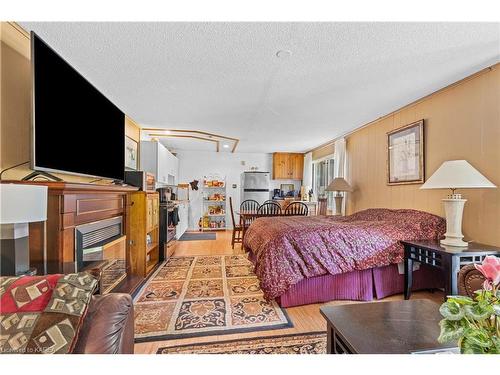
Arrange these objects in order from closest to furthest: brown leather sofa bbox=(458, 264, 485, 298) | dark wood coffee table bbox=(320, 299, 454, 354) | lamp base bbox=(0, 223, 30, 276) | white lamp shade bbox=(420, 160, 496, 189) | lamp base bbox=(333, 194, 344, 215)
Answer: dark wood coffee table bbox=(320, 299, 454, 354), brown leather sofa bbox=(458, 264, 485, 298), lamp base bbox=(0, 223, 30, 276), white lamp shade bbox=(420, 160, 496, 189), lamp base bbox=(333, 194, 344, 215)

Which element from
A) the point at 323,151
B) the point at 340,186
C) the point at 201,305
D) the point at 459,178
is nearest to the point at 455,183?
the point at 459,178

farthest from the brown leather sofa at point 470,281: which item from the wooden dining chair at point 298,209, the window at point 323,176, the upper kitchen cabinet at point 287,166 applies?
the upper kitchen cabinet at point 287,166

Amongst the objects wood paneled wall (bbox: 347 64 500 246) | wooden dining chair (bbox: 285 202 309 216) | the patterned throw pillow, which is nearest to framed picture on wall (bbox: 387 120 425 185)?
wood paneled wall (bbox: 347 64 500 246)

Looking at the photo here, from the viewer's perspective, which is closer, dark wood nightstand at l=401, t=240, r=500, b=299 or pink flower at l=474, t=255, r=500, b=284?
pink flower at l=474, t=255, r=500, b=284

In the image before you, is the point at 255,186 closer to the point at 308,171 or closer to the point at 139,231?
the point at 308,171

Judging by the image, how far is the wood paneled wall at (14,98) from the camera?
1.65 meters

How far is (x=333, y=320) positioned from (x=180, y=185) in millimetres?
5987

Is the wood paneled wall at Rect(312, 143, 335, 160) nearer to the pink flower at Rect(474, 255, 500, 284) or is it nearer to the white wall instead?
the white wall

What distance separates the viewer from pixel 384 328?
3.41ft

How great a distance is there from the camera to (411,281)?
2459 millimetres

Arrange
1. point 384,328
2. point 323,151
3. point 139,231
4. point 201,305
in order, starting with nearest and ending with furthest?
1. point 384,328
2. point 201,305
3. point 139,231
4. point 323,151

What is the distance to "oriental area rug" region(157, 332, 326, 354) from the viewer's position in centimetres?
163

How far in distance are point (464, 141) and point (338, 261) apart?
1.78 meters
